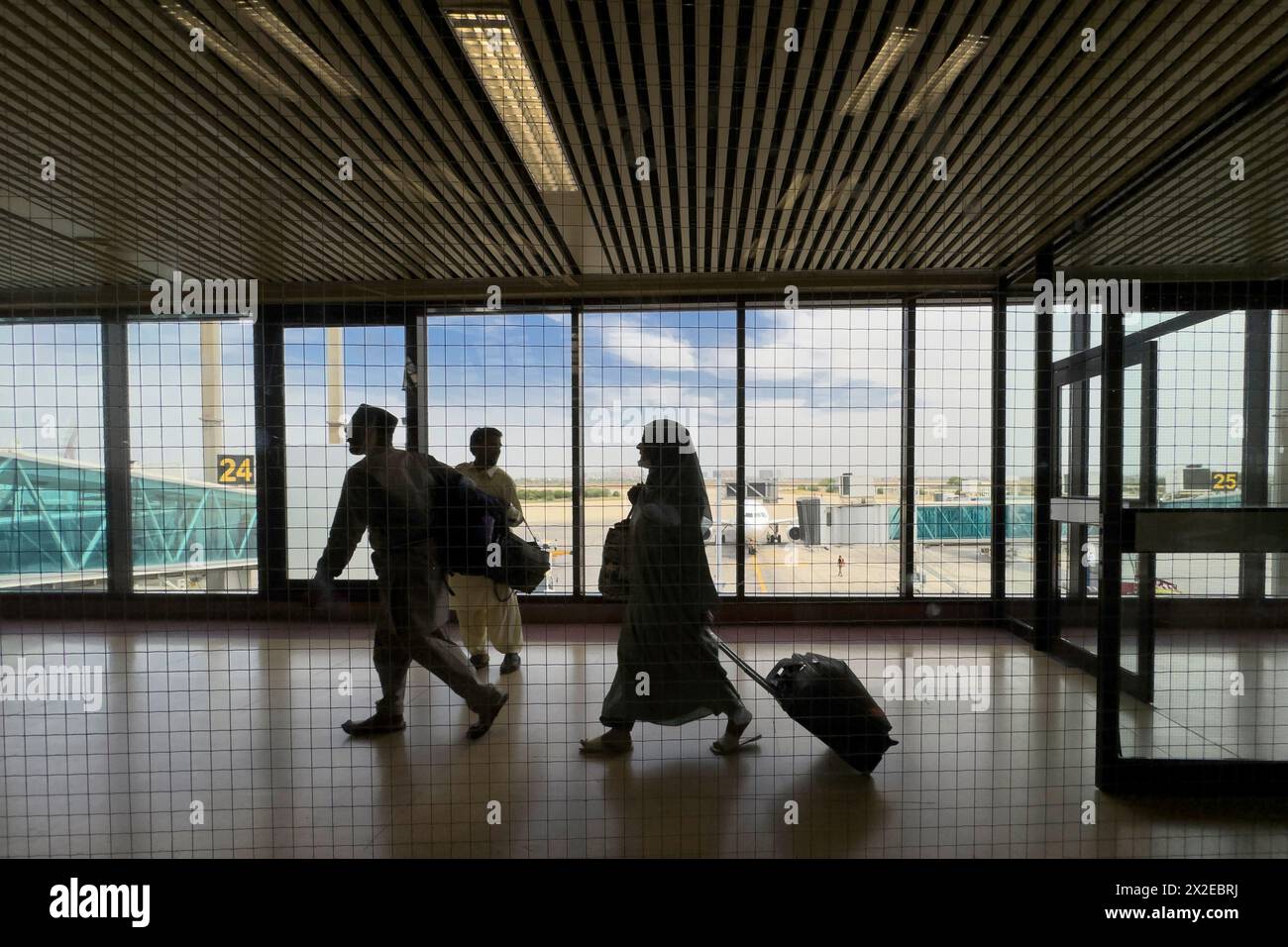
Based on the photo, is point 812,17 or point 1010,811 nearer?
point 812,17

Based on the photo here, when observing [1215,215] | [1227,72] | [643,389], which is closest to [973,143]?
[1227,72]

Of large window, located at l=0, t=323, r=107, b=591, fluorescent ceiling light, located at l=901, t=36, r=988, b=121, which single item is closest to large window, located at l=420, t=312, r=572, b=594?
large window, located at l=0, t=323, r=107, b=591

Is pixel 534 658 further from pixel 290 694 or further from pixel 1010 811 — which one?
pixel 1010 811

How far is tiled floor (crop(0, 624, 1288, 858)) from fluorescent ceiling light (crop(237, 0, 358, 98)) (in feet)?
6.25

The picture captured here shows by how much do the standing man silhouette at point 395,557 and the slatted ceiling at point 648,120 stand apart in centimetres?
80

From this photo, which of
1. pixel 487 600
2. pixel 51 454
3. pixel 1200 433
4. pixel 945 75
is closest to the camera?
pixel 945 75

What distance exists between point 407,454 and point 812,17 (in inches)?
86.4

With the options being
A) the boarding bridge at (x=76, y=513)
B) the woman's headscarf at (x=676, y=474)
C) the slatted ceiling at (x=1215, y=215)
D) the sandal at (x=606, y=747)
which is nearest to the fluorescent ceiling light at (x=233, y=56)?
the woman's headscarf at (x=676, y=474)

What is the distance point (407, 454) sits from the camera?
266 cm

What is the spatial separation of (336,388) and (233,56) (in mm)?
1191

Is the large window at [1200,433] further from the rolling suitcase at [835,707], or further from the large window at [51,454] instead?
the large window at [51,454]

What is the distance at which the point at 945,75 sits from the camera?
213 centimetres

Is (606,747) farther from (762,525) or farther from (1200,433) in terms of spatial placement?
(1200,433)

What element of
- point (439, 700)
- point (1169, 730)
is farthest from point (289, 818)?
point (1169, 730)
